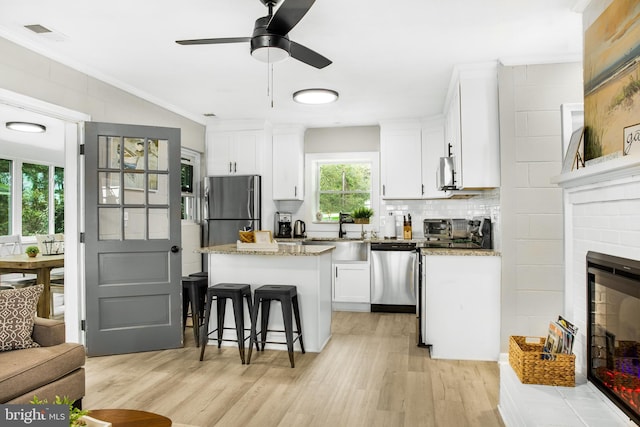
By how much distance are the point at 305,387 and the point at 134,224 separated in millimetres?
2189

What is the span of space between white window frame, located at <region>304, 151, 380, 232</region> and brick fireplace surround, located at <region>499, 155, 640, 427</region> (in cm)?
374

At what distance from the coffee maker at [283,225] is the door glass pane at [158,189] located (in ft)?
7.84

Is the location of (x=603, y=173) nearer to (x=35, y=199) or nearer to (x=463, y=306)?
(x=463, y=306)

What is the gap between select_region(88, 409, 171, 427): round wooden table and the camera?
5.74 ft

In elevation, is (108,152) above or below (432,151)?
below

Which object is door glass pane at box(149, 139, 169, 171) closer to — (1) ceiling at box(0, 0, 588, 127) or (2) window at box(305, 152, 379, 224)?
(1) ceiling at box(0, 0, 588, 127)

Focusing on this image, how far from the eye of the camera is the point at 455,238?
4445 millimetres

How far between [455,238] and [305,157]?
2.93 m

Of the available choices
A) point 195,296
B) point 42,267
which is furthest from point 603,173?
point 42,267

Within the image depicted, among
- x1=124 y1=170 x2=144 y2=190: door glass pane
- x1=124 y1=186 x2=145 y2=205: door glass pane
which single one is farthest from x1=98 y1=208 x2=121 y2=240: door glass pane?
x1=124 y1=170 x2=144 y2=190: door glass pane

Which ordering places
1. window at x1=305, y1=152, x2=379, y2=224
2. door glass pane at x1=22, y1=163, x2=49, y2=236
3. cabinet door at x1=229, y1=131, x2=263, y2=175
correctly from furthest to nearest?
door glass pane at x1=22, y1=163, x2=49, y2=236
window at x1=305, y1=152, x2=379, y2=224
cabinet door at x1=229, y1=131, x2=263, y2=175

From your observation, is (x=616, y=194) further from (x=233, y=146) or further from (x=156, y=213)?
(x=233, y=146)

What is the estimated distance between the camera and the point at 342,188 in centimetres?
670

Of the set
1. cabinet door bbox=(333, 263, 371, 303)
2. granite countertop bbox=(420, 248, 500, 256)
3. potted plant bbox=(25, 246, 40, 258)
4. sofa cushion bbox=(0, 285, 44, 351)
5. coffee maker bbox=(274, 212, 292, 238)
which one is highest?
coffee maker bbox=(274, 212, 292, 238)
